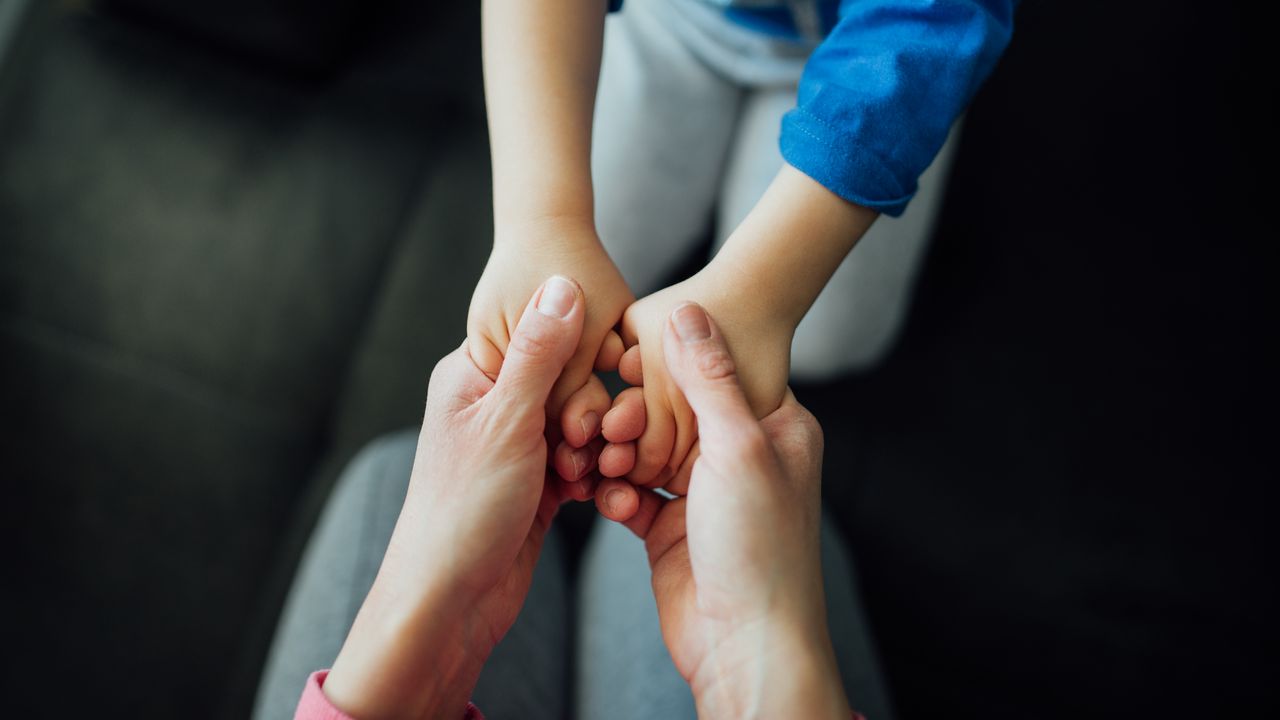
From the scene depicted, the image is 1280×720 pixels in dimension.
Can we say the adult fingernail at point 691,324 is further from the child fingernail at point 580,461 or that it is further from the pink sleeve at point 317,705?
the pink sleeve at point 317,705

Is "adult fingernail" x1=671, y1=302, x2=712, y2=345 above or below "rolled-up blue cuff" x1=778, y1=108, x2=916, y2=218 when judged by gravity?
below

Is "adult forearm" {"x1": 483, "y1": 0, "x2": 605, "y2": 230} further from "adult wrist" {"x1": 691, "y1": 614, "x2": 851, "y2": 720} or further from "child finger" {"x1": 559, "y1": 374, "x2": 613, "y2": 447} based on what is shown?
"adult wrist" {"x1": 691, "y1": 614, "x2": 851, "y2": 720}

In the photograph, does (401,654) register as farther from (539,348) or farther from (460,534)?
(539,348)

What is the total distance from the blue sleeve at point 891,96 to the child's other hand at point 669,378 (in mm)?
109

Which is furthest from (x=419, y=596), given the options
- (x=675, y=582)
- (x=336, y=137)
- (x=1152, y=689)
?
(x=1152, y=689)

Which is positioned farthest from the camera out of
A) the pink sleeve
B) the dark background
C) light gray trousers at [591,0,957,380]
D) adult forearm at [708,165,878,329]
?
the dark background

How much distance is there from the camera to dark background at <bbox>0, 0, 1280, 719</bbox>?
92 centimetres

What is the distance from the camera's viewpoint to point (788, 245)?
542 mm

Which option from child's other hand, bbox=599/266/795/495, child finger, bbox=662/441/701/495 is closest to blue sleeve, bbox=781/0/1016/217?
child's other hand, bbox=599/266/795/495

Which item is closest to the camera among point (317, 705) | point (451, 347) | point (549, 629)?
point (317, 705)

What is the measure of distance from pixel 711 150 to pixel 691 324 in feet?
1.21

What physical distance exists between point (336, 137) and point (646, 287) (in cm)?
51

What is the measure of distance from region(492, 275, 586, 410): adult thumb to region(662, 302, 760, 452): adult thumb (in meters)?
0.07

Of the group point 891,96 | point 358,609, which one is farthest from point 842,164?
point 358,609
